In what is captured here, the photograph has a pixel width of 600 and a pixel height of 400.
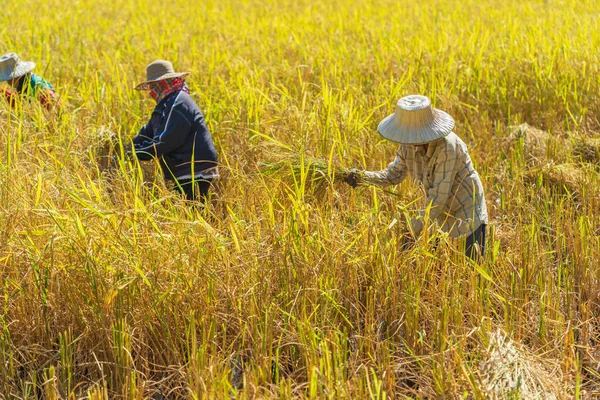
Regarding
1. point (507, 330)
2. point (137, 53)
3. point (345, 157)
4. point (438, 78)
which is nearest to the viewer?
point (507, 330)

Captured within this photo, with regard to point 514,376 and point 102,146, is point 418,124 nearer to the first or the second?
point 514,376

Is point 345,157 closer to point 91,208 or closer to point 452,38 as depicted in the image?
point 91,208

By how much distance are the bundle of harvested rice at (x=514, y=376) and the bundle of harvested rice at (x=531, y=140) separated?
5.80 ft

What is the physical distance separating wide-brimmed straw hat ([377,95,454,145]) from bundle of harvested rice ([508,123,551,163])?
1.30m

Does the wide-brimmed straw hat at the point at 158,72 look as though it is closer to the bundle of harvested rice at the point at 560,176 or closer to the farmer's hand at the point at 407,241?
the farmer's hand at the point at 407,241

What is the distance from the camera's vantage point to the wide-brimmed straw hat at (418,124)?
267 cm

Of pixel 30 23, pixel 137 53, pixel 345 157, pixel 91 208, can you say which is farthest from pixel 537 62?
pixel 30 23

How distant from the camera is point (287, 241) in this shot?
2586 mm

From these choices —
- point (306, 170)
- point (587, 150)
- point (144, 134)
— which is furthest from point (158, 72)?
point (587, 150)

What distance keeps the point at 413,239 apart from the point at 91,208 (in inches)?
45.7

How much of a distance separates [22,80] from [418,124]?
2.57 m

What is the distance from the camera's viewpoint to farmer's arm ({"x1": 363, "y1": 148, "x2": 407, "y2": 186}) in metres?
2.94

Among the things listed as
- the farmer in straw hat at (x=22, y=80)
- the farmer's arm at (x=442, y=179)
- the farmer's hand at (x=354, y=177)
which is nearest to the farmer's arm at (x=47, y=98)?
the farmer in straw hat at (x=22, y=80)

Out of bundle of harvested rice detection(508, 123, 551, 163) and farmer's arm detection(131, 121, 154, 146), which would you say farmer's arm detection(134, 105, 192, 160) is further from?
bundle of harvested rice detection(508, 123, 551, 163)
